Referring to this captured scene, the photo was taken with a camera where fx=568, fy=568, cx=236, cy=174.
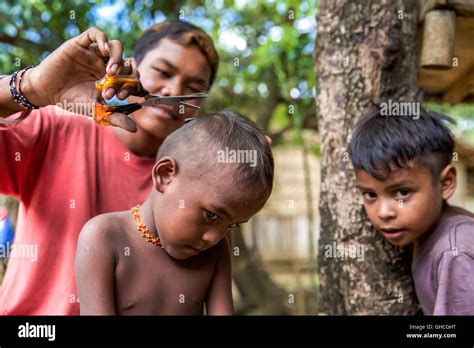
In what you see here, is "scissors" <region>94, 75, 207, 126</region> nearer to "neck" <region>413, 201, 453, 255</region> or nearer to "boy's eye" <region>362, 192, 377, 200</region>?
"boy's eye" <region>362, 192, 377, 200</region>

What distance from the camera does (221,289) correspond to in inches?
49.9

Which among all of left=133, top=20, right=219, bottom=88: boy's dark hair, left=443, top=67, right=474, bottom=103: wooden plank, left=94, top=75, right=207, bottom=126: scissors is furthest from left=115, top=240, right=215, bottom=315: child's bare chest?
left=443, top=67, right=474, bottom=103: wooden plank

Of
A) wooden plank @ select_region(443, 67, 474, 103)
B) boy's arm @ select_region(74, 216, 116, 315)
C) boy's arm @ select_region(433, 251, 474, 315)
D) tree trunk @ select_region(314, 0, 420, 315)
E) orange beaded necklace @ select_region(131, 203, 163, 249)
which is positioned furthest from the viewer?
wooden plank @ select_region(443, 67, 474, 103)

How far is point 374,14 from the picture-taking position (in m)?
1.64

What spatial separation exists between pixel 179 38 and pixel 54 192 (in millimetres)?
511

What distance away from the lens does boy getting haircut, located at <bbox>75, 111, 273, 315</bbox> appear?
112cm

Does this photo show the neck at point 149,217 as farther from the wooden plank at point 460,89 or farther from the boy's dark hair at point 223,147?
the wooden plank at point 460,89

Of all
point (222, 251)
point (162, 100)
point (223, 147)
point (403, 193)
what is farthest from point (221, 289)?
point (403, 193)

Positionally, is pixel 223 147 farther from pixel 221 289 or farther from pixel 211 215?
pixel 221 289

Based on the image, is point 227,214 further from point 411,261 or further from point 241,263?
point 241,263

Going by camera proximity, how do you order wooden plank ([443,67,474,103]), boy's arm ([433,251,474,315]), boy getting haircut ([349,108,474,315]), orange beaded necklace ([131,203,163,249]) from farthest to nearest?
wooden plank ([443,67,474,103])
boy getting haircut ([349,108,474,315])
boy's arm ([433,251,474,315])
orange beaded necklace ([131,203,163,249])

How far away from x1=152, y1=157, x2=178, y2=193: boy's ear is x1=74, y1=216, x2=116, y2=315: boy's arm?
0.14 meters

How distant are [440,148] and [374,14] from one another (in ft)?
1.42
